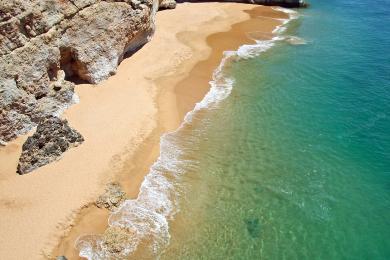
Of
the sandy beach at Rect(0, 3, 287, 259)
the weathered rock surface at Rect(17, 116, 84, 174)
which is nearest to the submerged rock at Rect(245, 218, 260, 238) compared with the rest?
the sandy beach at Rect(0, 3, 287, 259)

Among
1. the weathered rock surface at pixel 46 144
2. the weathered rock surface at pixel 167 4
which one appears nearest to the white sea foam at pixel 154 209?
the weathered rock surface at pixel 46 144

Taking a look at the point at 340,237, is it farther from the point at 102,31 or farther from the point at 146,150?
the point at 102,31

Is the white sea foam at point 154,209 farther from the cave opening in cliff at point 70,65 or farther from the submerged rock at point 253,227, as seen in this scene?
the cave opening in cliff at point 70,65

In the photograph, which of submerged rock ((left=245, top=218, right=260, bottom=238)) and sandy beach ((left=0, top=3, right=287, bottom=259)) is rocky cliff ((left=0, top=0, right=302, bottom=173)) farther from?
submerged rock ((left=245, top=218, right=260, bottom=238))

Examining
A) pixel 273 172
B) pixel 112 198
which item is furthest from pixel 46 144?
pixel 273 172

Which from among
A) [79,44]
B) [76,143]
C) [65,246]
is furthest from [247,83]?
[65,246]
